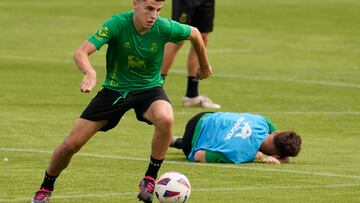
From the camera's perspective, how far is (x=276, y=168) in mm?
13320

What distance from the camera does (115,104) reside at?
37.3 ft

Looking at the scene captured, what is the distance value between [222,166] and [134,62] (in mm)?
2320

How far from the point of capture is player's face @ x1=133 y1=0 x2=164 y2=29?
1123 cm

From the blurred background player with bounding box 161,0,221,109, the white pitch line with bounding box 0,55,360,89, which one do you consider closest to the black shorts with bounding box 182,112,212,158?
Answer: the blurred background player with bounding box 161,0,221,109

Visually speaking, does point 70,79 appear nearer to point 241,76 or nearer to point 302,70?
point 241,76

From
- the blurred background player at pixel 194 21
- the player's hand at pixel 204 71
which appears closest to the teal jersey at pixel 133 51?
the player's hand at pixel 204 71

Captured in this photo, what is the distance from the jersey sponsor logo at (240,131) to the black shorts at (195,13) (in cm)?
520

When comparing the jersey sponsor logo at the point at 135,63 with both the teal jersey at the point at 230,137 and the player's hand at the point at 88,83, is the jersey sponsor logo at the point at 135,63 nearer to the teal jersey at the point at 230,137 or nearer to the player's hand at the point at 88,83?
the player's hand at the point at 88,83

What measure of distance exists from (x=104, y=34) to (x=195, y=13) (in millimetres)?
7883

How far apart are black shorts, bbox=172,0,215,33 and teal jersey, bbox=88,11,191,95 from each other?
7.13 meters

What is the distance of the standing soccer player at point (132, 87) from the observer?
11.2 meters

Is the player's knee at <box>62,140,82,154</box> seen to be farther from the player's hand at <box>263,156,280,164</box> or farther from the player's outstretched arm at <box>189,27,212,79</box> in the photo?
the player's hand at <box>263,156,280,164</box>

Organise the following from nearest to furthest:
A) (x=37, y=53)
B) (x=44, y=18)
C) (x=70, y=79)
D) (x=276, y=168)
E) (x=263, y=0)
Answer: (x=276, y=168) < (x=70, y=79) < (x=37, y=53) < (x=44, y=18) < (x=263, y=0)

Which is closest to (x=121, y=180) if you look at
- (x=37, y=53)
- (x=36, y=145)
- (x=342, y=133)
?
(x=36, y=145)
